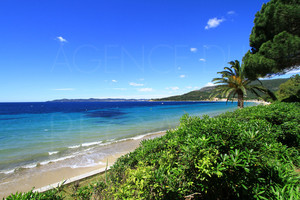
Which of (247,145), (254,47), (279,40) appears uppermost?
(254,47)

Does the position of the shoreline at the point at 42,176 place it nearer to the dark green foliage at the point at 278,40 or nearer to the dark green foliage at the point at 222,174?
the dark green foliage at the point at 222,174

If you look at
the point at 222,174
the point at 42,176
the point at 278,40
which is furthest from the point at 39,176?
the point at 278,40

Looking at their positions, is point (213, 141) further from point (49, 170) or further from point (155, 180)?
point (49, 170)

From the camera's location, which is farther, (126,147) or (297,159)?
(126,147)

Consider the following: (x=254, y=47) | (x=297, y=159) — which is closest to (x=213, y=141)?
(x=297, y=159)

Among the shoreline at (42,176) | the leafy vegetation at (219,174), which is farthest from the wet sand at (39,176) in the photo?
the leafy vegetation at (219,174)

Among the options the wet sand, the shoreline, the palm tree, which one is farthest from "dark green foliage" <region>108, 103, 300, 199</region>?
the palm tree

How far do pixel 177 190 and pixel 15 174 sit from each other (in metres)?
10.5

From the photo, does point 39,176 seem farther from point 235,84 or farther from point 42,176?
point 235,84

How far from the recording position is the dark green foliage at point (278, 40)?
314 inches

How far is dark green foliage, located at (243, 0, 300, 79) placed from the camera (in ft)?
26.1

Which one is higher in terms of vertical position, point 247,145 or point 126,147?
point 247,145

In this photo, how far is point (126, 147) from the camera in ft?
37.5

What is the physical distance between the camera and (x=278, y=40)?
26.8 ft
